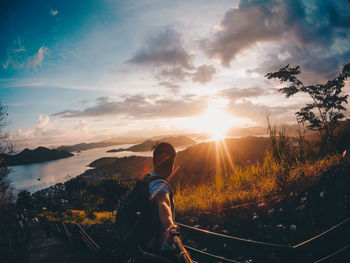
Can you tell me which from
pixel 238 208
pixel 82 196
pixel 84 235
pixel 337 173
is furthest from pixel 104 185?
pixel 337 173

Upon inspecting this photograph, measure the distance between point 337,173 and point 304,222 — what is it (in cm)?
146

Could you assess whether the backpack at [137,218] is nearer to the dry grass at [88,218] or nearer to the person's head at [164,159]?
the person's head at [164,159]

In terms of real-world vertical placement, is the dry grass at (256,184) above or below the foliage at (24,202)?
above

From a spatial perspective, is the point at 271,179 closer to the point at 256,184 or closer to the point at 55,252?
the point at 256,184

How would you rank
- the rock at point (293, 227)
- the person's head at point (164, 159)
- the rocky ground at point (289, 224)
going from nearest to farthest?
1. the person's head at point (164, 159)
2. the rocky ground at point (289, 224)
3. the rock at point (293, 227)

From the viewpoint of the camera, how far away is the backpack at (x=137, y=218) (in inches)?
64.9

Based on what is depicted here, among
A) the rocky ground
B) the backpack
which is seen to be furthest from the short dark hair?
the rocky ground

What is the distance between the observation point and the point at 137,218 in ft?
5.45

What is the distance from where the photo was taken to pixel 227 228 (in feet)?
14.1

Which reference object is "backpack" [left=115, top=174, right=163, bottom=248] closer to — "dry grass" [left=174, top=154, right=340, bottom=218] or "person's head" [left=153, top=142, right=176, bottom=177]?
"person's head" [left=153, top=142, right=176, bottom=177]

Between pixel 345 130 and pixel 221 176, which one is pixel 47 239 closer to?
pixel 221 176

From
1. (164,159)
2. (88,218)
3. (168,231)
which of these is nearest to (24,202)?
(88,218)

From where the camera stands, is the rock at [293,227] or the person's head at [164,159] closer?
the person's head at [164,159]

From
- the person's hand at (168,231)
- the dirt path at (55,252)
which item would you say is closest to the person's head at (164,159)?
the person's hand at (168,231)
